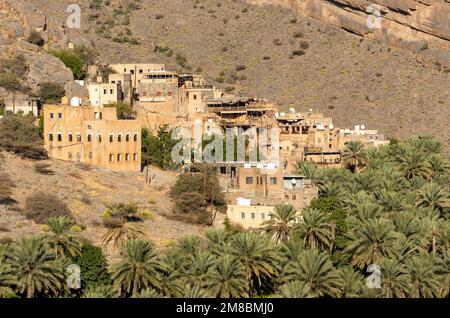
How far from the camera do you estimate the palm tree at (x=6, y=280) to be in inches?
2276

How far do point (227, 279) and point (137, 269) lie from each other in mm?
3552

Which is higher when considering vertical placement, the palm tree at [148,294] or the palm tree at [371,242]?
the palm tree at [371,242]

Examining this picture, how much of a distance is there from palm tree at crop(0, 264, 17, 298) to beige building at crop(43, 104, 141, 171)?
70.7 ft

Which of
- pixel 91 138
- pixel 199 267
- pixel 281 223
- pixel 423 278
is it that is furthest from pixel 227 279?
pixel 91 138

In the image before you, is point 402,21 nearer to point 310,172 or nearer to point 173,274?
point 310,172

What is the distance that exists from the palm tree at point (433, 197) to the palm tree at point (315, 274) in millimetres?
17121

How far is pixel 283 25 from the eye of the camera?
441ft

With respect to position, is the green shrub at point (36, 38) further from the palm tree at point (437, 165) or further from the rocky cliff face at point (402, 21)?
the rocky cliff face at point (402, 21)

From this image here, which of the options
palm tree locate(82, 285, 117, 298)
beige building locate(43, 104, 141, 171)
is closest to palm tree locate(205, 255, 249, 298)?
palm tree locate(82, 285, 117, 298)

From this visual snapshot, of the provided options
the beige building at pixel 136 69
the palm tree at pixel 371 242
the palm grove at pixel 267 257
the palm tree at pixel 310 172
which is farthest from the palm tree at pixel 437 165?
the beige building at pixel 136 69

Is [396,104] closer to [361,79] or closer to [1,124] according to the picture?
[361,79]

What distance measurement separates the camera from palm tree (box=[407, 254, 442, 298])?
63594mm

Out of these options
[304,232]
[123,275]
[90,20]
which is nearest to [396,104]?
[90,20]
